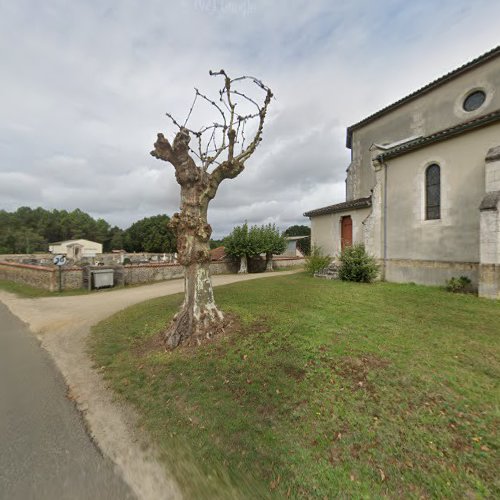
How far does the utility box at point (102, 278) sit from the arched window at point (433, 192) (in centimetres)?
1439

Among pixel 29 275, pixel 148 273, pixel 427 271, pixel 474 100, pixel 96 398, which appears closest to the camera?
pixel 96 398

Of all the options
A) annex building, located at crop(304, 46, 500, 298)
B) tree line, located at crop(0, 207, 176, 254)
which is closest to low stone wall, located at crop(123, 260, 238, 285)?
annex building, located at crop(304, 46, 500, 298)

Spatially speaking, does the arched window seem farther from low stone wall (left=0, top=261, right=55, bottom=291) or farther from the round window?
low stone wall (left=0, top=261, right=55, bottom=291)

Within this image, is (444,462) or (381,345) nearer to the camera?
(444,462)

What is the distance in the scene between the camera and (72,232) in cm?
6681

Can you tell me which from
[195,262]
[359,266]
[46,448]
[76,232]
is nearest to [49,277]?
[195,262]

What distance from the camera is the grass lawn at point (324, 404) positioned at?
1985 millimetres

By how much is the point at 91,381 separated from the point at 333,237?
14.1m

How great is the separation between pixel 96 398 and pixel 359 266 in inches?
406

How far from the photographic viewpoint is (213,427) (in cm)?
258

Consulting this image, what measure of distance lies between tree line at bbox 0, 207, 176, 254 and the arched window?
48.1m

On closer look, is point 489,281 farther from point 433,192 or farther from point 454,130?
point 454,130

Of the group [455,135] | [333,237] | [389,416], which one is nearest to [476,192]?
[455,135]

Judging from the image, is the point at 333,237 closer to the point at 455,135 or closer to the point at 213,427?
the point at 455,135
